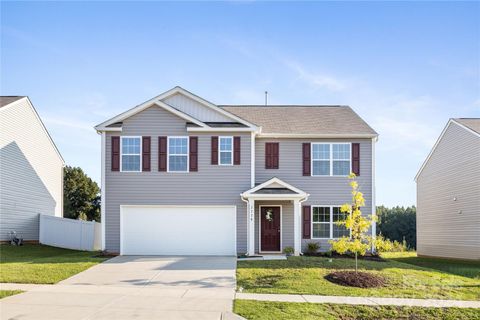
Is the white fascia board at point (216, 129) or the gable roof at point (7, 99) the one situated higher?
the gable roof at point (7, 99)

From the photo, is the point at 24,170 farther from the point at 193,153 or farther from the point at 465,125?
the point at 465,125

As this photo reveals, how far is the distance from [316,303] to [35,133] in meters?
21.5

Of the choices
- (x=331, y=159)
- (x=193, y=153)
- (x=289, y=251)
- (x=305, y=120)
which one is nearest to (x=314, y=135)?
(x=331, y=159)

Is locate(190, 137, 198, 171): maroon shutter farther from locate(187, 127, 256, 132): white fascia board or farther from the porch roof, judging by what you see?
the porch roof

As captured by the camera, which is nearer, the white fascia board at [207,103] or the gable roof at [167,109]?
the gable roof at [167,109]

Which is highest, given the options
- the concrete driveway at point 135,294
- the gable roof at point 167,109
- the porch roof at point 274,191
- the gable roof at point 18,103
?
the gable roof at point 18,103

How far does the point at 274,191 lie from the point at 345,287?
7508 millimetres

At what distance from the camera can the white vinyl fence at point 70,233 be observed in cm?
2533

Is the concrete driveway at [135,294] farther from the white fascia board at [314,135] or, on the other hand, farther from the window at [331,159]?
the window at [331,159]

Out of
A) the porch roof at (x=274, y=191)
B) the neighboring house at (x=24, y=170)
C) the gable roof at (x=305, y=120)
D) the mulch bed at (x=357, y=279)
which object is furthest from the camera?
the neighboring house at (x=24, y=170)

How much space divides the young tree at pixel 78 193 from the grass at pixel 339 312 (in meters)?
36.1

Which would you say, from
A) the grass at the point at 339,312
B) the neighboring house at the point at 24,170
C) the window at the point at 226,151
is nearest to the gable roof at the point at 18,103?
the neighboring house at the point at 24,170

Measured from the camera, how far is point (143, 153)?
22359mm

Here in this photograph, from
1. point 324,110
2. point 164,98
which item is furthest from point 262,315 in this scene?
point 324,110
